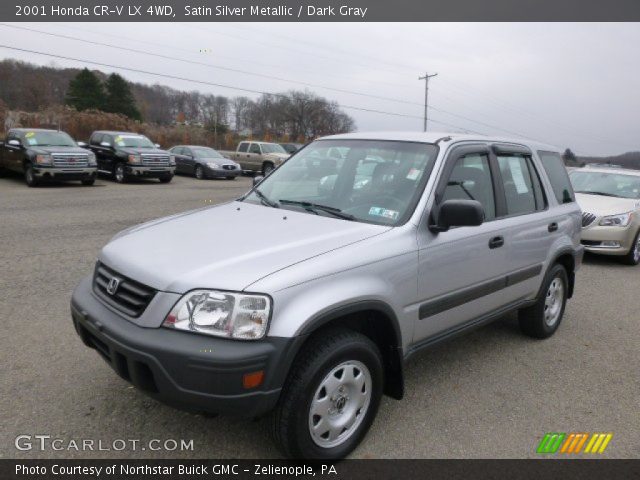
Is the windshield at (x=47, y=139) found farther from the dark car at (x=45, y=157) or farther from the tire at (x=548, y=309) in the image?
the tire at (x=548, y=309)

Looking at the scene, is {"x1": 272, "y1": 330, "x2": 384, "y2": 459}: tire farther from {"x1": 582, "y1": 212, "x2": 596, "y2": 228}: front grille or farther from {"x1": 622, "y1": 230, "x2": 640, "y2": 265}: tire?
{"x1": 622, "y1": 230, "x2": 640, "y2": 265}: tire

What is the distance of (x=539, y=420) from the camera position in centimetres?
332

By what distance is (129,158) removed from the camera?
57.6ft

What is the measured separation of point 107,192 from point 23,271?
31.5ft

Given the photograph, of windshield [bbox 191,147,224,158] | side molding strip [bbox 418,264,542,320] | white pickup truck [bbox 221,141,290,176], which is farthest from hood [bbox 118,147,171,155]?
side molding strip [bbox 418,264,542,320]

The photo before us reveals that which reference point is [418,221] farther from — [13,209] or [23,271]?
[13,209]

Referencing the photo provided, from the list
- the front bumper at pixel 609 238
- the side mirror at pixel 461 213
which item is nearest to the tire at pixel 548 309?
the side mirror at pixel 461 213

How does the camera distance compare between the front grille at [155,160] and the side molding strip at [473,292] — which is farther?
the front grille at [155,160]

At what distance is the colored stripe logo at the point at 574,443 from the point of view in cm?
303

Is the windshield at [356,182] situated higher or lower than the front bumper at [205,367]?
higher

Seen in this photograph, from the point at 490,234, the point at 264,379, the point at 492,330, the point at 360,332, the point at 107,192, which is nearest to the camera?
the point at 264,379

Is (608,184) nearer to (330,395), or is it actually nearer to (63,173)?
(330,395)

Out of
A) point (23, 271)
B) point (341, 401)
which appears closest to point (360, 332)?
point (341, 401)

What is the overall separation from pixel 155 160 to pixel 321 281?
16.9 metres
